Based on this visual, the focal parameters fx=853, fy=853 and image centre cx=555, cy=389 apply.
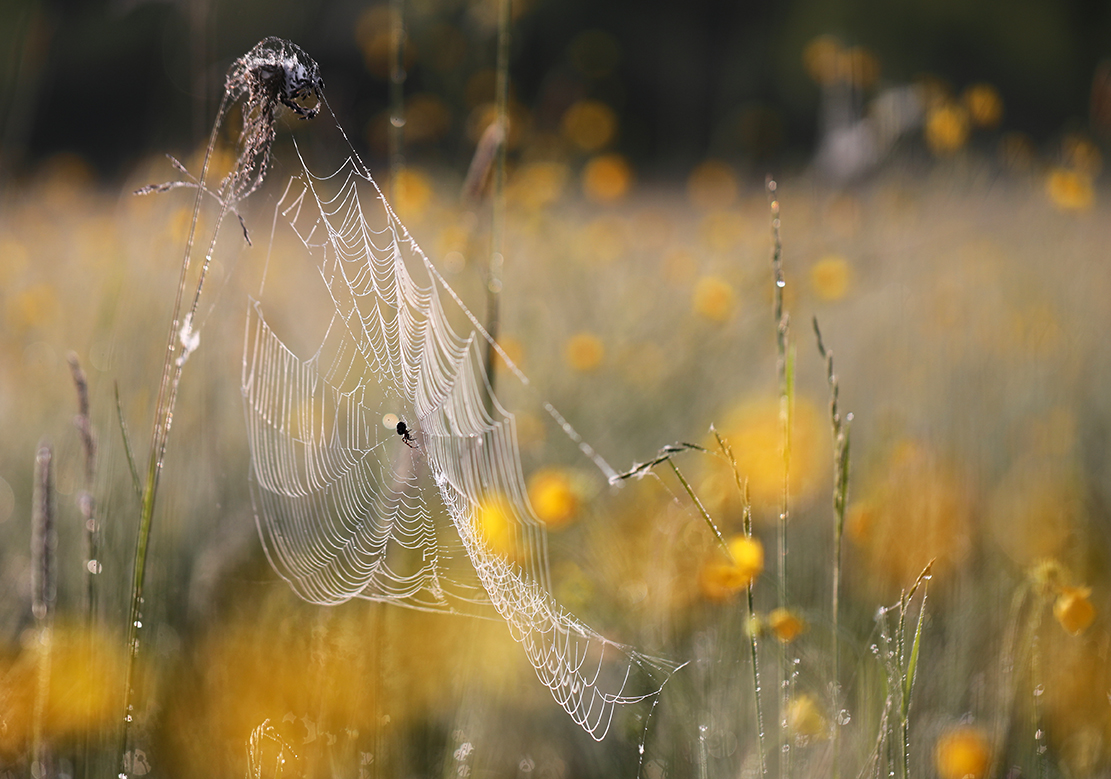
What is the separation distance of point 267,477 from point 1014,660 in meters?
1.26

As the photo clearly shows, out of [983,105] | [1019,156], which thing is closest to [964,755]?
[983,105]

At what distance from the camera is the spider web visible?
113cm

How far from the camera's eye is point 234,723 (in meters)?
1.14

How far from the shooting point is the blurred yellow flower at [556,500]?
4.04 feet

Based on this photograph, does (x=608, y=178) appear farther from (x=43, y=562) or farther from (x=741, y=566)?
(x=43, y=562)

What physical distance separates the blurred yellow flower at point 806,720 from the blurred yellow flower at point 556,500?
16.0 inches

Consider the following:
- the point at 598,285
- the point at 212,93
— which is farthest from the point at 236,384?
the point at 598,285

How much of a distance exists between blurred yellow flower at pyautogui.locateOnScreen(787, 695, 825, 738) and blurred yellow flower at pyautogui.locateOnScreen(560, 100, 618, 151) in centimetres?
218

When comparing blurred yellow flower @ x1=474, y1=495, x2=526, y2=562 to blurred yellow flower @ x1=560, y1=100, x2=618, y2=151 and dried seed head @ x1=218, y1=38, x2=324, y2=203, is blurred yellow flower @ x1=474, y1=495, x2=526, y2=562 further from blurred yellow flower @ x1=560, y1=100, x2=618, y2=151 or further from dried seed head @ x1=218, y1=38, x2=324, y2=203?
blurred yellow flower @ x1=560, y1=100, x2=618, y2=151

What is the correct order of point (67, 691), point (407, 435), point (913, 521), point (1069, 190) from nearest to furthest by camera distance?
point (67, 691) < point (407, 435) < point (913, 521) < point (1069, 190)

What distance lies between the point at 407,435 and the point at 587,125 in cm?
205

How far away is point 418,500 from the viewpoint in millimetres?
1515

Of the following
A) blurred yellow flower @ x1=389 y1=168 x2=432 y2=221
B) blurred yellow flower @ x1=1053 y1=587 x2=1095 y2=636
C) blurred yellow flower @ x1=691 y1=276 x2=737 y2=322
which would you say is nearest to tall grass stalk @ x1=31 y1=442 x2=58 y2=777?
blurred yellow flower @ x1=1053 y1=587 x2=1095 y2=636

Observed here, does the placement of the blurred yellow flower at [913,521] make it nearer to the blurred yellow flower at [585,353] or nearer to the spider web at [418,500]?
the spider web at [418,500]
